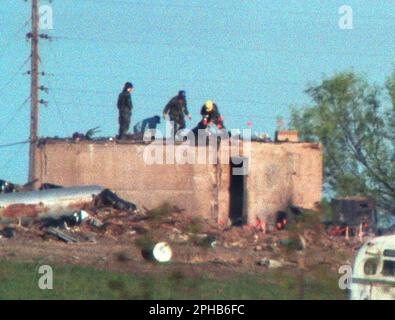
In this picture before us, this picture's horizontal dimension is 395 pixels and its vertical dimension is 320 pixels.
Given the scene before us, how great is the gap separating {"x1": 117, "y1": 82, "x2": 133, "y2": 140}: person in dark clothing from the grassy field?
37.6ft

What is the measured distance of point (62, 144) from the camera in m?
32.2

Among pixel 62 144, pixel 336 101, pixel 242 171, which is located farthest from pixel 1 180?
pixel 336 101

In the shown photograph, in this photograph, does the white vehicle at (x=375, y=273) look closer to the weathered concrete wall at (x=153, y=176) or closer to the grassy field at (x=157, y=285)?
the grassy field at (x=157, y=285)

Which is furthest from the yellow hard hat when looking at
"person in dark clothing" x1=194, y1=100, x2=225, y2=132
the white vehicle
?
the white vehicle

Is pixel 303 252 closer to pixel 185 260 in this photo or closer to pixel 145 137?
pixel 185 260

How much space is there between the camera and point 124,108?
106ft

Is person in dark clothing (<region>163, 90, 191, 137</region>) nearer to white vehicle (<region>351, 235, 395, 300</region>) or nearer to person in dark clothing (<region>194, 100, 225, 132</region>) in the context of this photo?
person in dark clothing (<region>194, 100, 225, 132</region>)

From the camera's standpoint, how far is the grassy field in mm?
7676

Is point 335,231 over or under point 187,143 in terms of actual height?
under

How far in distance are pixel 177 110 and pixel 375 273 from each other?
798 inches

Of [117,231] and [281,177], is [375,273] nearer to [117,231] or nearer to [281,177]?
[117,231]
